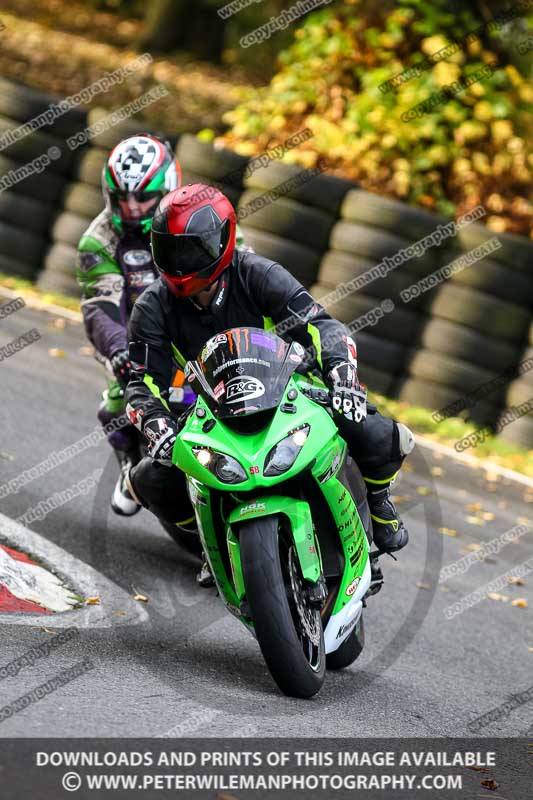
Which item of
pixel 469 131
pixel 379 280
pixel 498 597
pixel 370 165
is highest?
pixel 498 597

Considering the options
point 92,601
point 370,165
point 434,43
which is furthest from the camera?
point 434,43

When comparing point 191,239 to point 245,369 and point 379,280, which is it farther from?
point 379,280

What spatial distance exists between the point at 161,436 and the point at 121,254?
7.14 ft

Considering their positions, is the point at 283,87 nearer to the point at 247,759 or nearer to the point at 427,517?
the point at 427,517

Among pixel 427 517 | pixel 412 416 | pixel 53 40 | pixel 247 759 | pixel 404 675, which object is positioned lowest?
pixel 53 40

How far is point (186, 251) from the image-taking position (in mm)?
4895

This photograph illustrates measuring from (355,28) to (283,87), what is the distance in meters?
1.28

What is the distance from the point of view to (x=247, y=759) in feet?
12.7

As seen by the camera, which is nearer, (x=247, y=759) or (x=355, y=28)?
(x=247, y=759)

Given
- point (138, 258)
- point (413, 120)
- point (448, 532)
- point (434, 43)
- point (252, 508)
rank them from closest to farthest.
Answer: point (252, 508) → point (138, 258) → point (448, 532) → point (413, 120) → point (434, 43)

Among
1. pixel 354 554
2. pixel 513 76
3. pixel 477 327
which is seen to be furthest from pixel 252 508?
pixel 513 76

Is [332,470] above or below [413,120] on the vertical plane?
above

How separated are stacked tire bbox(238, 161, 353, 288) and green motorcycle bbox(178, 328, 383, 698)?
719 centimetres

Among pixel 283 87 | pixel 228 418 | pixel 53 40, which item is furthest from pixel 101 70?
pixel 228 418
